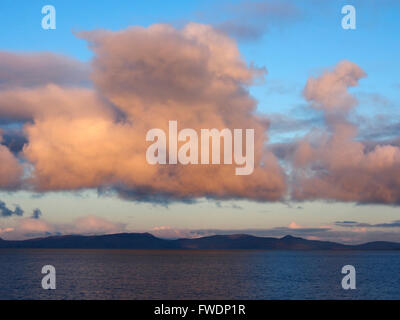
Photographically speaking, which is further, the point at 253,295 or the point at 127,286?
the point at 127,286

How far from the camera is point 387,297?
86.4 m
